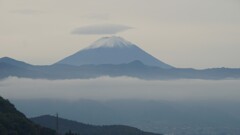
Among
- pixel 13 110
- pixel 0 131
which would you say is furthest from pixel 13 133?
pixel 13 110

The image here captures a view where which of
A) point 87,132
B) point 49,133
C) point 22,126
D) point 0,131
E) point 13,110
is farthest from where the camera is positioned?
point 87,132

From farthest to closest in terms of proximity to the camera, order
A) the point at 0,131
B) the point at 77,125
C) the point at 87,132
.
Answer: the point at 77,125
the point at 87,132
the point at 0,131

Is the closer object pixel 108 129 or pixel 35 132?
pixel 35 132

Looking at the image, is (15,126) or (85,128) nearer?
(15,126)

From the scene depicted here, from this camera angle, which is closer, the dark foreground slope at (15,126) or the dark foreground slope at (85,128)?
the dark foreground slope at (15,126)

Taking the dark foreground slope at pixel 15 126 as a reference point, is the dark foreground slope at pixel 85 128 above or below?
above

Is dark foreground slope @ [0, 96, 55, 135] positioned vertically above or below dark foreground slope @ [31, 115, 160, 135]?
below

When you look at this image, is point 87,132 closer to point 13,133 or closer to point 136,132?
point 136,132

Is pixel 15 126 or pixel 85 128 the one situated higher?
pixel 85 128

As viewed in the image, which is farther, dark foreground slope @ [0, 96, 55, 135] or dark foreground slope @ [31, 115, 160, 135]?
dark foreground slope @ [31, 115, 160, 135]
